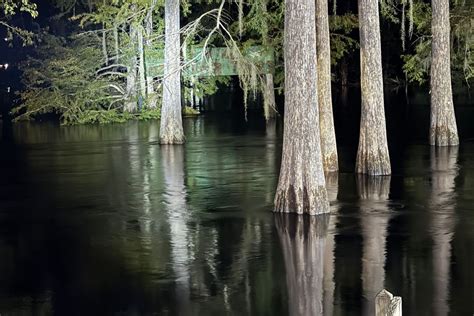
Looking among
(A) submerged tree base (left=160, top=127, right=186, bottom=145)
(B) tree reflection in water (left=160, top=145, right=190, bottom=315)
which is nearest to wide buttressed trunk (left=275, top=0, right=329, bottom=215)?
(B) tree reflection in water (left=160, top=145, right=190, bottom=315)

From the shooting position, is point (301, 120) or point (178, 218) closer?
point (301, 120)

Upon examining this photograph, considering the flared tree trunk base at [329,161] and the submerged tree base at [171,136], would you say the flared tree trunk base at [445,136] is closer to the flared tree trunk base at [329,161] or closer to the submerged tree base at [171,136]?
the flared tree trunk base at [329,161]

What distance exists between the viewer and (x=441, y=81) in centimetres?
2719

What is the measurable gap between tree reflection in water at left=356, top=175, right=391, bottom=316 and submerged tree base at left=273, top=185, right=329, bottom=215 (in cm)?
81

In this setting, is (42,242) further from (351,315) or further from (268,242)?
(351,315)

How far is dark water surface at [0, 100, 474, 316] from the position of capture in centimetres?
1124

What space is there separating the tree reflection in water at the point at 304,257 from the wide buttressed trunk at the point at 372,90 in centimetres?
483

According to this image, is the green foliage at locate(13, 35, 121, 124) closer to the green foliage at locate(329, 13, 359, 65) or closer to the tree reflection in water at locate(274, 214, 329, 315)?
the green foliage at locate(329, 13, 359, 65)

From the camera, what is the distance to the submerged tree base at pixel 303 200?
52.3 feet

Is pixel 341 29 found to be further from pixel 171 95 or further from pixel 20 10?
pixel 20 10

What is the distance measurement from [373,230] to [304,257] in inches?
87.0

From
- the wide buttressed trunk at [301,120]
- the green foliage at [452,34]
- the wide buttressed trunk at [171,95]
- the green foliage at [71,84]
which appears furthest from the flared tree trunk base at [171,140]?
the wide buttressed trunk at [301,120]

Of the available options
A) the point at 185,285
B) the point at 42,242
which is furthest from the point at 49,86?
the point at 185,285

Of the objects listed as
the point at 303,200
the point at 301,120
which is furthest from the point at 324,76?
the point at 303,200
